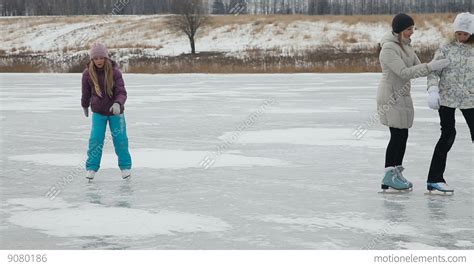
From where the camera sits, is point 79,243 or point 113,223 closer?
point 79,243

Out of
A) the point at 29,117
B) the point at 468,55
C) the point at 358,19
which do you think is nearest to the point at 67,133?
the point at 29,117

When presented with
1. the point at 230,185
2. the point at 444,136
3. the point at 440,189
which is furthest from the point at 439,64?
the point at 230,185

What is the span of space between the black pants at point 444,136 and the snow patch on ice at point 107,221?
6.55 feet

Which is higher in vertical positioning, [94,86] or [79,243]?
[94,86]

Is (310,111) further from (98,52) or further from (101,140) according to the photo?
(98,52)

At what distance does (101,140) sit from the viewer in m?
7.07

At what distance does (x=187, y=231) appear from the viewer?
487 centimetres

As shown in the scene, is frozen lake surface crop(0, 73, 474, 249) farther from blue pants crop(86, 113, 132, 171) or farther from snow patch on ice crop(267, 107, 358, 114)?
blue pants crop(86, 113, 132, 171)

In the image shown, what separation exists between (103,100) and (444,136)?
3.03 m

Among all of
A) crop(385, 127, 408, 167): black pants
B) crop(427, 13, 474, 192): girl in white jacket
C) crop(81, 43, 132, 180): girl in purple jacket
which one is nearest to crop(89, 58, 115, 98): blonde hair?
crop(81, 43, 132, 180): girl in purple jacket

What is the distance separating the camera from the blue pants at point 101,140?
6977 millimetres

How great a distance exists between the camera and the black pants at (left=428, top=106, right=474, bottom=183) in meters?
5.92
